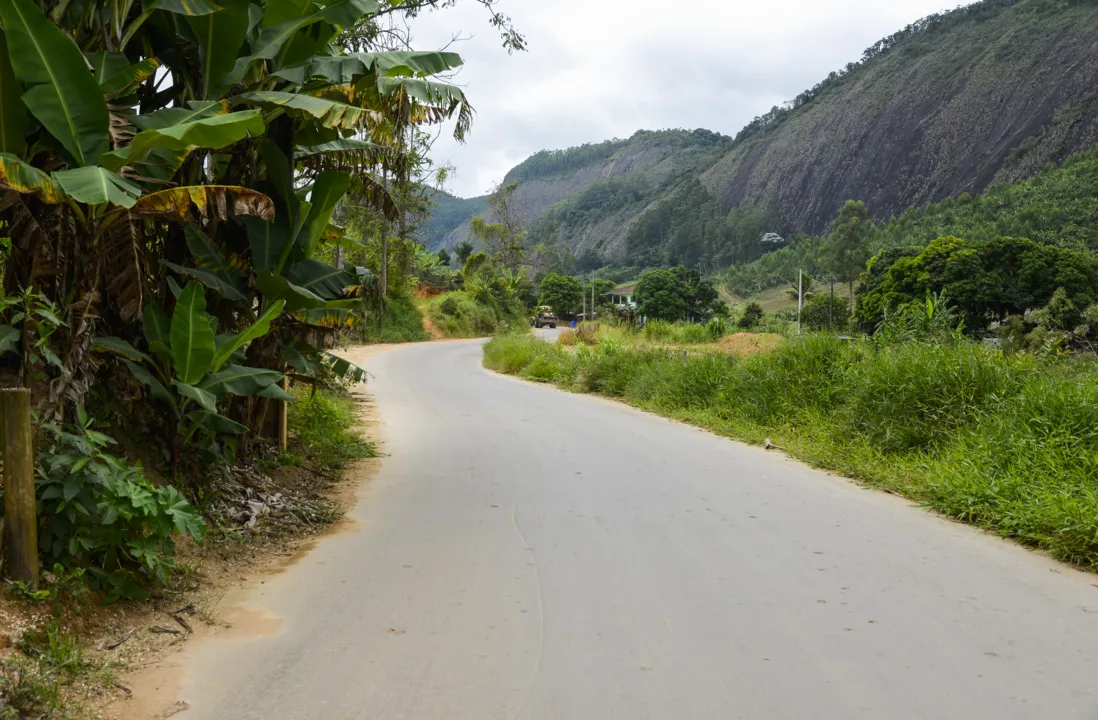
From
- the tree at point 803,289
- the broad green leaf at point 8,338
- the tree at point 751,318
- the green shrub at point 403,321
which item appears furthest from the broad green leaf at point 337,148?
the tree at point 803,289

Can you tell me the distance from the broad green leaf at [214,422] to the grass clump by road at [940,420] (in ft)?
17.8

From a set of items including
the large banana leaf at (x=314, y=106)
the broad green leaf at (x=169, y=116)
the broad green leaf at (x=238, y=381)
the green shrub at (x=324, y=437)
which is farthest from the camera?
the green shrub at (x=324, y=437)

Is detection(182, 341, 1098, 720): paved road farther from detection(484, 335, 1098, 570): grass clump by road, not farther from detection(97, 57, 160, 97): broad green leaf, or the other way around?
detection(97, 57, 160, 97): broad green leaf

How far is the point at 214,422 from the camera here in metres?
5.52

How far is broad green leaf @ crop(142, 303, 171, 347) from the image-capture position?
4980mm

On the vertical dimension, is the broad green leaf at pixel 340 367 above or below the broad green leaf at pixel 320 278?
below

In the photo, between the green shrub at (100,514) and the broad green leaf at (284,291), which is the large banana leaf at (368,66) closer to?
the broad green leaf at (284,291)

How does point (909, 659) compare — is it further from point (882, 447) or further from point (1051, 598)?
point (882, 447)

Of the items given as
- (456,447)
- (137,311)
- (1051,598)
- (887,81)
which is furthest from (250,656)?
(887,81)

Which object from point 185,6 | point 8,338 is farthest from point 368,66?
point 8,338

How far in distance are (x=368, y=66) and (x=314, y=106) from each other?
2.51ft

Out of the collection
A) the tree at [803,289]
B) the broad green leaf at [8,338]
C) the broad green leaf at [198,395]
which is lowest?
the broad green leaf at [198,395]

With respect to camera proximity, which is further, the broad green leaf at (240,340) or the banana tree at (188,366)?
the broad green leaf at (240,340)

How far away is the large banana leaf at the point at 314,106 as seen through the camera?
5.41 metres
